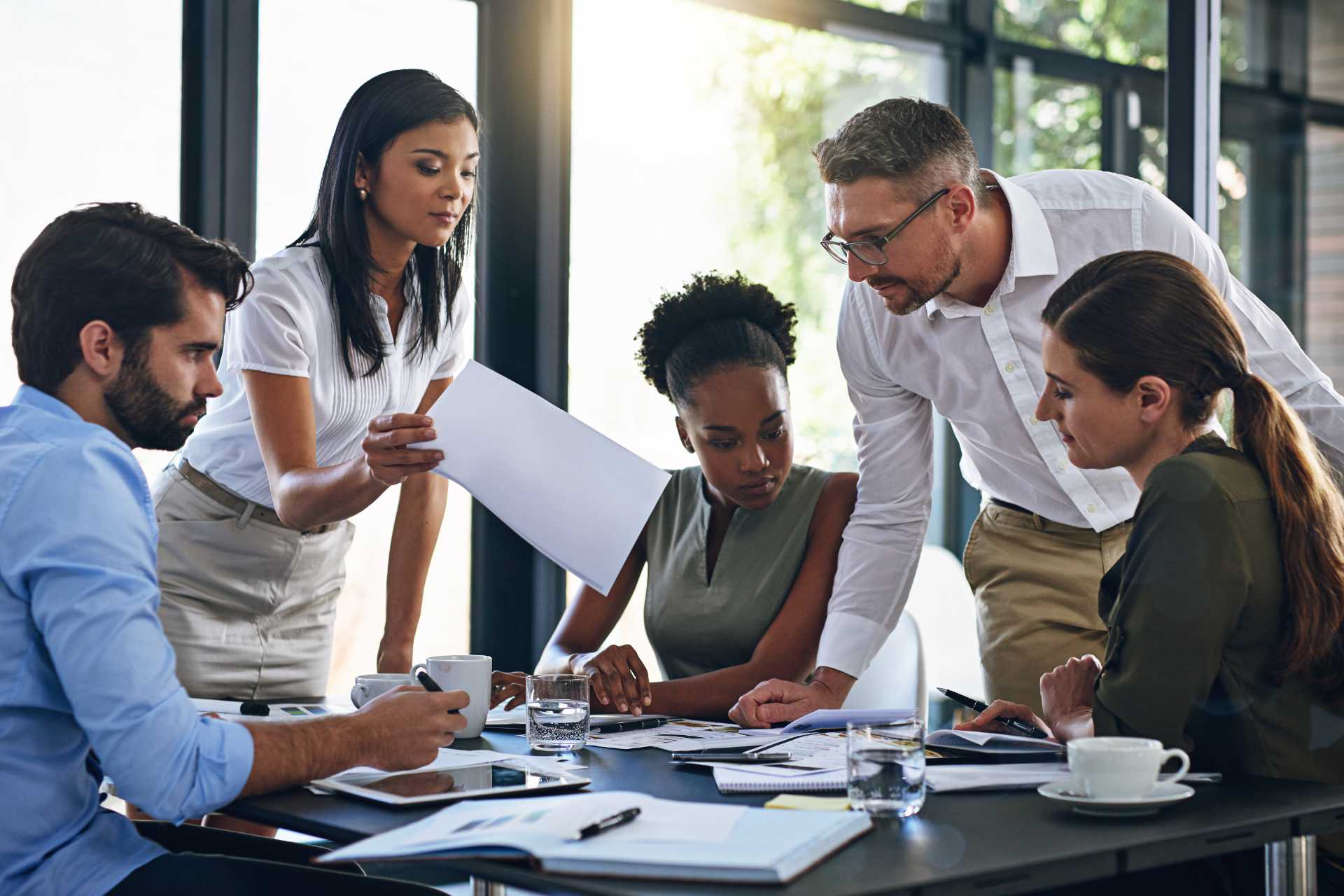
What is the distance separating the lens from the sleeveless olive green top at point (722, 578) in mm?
2293

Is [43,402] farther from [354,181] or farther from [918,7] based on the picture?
[918,7]

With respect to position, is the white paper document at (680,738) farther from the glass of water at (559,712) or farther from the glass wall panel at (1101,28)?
the glass wall panel at (1101,28)

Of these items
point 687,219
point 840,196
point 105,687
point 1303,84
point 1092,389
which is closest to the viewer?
point 105,687

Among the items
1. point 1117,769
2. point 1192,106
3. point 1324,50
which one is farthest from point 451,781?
point 1324,50

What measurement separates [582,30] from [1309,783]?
2.94 m

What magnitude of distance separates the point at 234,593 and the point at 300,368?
40 centimetres

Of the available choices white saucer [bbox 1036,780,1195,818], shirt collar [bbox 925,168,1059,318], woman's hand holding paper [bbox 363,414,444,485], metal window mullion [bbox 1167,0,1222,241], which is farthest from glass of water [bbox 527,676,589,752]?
metal window mullion [bbox 1167,0,1222,241]

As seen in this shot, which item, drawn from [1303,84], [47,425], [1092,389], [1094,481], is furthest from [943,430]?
[47,425]

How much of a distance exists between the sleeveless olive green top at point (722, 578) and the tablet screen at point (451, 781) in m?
0.87

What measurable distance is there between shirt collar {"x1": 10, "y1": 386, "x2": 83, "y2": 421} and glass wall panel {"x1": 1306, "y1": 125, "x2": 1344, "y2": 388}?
404 cm

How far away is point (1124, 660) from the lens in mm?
1402

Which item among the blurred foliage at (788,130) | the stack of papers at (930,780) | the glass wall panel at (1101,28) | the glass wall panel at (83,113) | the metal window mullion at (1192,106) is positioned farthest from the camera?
the glass wall panel at (1101,28)

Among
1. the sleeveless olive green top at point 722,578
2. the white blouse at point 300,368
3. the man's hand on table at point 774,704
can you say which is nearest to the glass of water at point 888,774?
the man's hand on table at point 774,704

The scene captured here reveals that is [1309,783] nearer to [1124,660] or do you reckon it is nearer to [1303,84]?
[1124,660]
